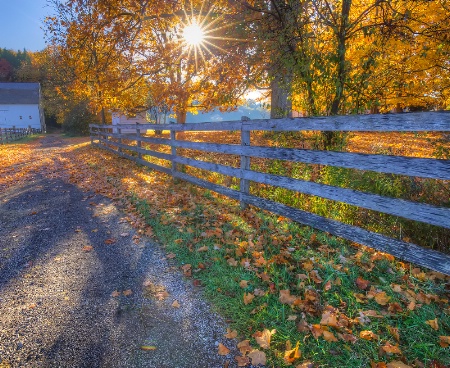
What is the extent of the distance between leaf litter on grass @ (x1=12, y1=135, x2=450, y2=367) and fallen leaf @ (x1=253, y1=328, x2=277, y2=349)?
0.03 m

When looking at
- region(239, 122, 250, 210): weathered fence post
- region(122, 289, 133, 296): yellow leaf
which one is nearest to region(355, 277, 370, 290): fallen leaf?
region(122, 289, 133, 296): yellow leaf

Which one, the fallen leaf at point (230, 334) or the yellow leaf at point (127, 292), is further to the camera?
the yellow leaf at point (127, 292)

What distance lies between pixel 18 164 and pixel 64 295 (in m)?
12.5

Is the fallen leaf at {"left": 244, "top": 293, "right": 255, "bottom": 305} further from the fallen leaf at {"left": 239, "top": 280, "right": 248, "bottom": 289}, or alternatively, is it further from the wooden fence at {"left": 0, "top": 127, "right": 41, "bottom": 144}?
the wooden fence at {"left": 0, "top": 127, "right": 41, "bottom": 144}

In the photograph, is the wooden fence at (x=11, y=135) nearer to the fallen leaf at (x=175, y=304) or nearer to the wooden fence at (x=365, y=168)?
the wooden fence at (x=365, y=168)

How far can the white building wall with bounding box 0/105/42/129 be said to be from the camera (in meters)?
52.3

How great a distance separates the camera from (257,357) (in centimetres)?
229

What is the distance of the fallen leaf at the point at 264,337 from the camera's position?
239 cm

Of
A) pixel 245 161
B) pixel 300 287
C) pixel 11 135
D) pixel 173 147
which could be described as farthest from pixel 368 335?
pixel 11 135

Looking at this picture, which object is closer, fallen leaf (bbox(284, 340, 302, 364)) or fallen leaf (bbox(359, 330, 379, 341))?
fallen leaf (bbox(284, 340, 302, 364))

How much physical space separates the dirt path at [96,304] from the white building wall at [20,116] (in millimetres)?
58135

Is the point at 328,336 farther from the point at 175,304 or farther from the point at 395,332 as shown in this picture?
the point at 175,304

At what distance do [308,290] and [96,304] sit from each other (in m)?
2.25

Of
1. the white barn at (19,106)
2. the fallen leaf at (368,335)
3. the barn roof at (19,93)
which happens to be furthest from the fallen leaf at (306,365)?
the barn roof at (19,93)
